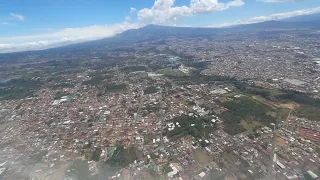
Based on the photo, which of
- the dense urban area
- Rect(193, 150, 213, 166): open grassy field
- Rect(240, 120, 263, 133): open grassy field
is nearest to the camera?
the dense urban area

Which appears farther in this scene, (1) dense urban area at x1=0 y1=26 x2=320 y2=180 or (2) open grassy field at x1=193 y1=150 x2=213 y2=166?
(2) open grassy field at x1=193 y1=150 x2=213 y2=166

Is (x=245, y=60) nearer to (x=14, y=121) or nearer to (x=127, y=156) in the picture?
(x=127, y=156)

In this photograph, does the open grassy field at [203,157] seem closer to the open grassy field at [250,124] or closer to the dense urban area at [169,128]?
the dense urban area at [169,128]

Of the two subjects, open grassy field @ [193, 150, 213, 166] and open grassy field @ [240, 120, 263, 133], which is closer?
open grassy field @ [193, 150, 213, 166]

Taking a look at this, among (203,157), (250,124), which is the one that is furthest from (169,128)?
(250,124)

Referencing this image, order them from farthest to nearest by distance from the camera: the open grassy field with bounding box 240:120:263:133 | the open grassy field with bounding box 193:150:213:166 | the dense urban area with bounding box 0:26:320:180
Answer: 1. the open grassy field with bounding box 240:120:263:133
2. the open grassy field with bounding box 193:150:213:166
3. the dense urban area with bounding box 0:26:320:180

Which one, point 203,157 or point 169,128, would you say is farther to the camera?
point 169,128

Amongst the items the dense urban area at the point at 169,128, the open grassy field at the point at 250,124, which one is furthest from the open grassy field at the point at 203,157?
the open grassy field at the point at 250,124

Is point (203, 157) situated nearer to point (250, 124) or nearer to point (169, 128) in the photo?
point (169, 128)

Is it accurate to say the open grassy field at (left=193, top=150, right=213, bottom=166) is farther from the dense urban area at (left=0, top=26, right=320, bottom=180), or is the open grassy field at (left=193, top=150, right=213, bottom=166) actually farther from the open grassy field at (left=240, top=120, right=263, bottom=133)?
the open grassy field at (left=240, top=120, right=263, bottom=133)

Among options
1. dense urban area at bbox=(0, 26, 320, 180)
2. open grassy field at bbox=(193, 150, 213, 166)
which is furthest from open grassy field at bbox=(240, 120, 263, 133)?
open grassy field at bbox=(193, 150, 213, 166)
